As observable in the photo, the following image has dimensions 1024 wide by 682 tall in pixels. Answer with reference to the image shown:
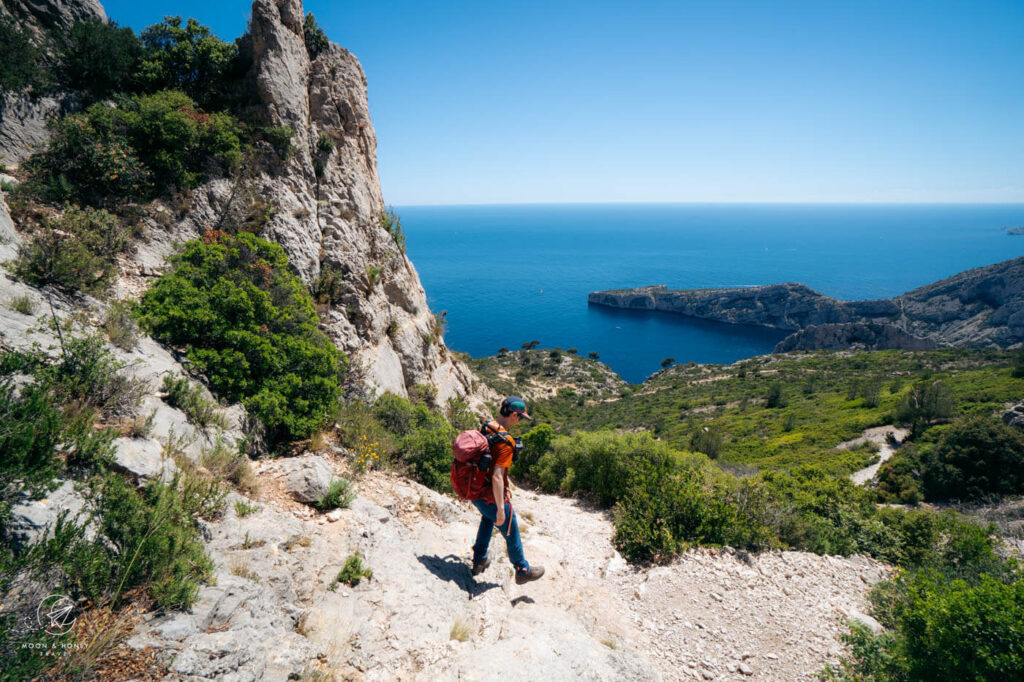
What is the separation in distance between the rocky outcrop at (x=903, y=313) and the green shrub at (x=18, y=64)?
344 ft

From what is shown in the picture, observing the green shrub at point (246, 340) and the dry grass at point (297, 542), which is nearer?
the dry grass at point (297, 542)

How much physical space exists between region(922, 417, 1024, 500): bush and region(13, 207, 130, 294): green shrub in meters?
27.5

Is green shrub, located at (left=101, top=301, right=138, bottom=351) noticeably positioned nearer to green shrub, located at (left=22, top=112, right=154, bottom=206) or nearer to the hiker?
green shrub, located at (left=22, top=112, right=154, bottom=206)

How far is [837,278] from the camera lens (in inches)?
6093

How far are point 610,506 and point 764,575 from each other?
357 cm

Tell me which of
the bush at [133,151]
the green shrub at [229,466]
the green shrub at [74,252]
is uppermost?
the bush at [133,151]

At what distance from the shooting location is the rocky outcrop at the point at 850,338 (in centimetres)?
8238

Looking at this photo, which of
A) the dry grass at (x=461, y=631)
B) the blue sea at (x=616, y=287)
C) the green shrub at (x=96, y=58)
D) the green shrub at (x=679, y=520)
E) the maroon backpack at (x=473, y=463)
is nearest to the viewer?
the dry grass at (x=461, y=631)

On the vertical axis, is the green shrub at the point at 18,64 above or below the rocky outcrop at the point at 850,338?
above

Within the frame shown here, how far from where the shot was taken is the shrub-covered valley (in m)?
3.01

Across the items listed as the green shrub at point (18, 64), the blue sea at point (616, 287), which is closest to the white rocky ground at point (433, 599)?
the green shrub at point (18, 64)

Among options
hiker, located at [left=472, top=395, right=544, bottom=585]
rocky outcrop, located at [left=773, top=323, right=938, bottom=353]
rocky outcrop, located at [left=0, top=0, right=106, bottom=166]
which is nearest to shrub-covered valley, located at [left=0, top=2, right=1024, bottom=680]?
rocky outcrop, located at [left=0, top=0, right=106, bottom=166]

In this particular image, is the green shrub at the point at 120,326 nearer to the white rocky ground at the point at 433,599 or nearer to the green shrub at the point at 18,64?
the white rocky ground at the point at 433,599

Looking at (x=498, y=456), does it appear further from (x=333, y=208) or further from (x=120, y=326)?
(x=333, y=208)
